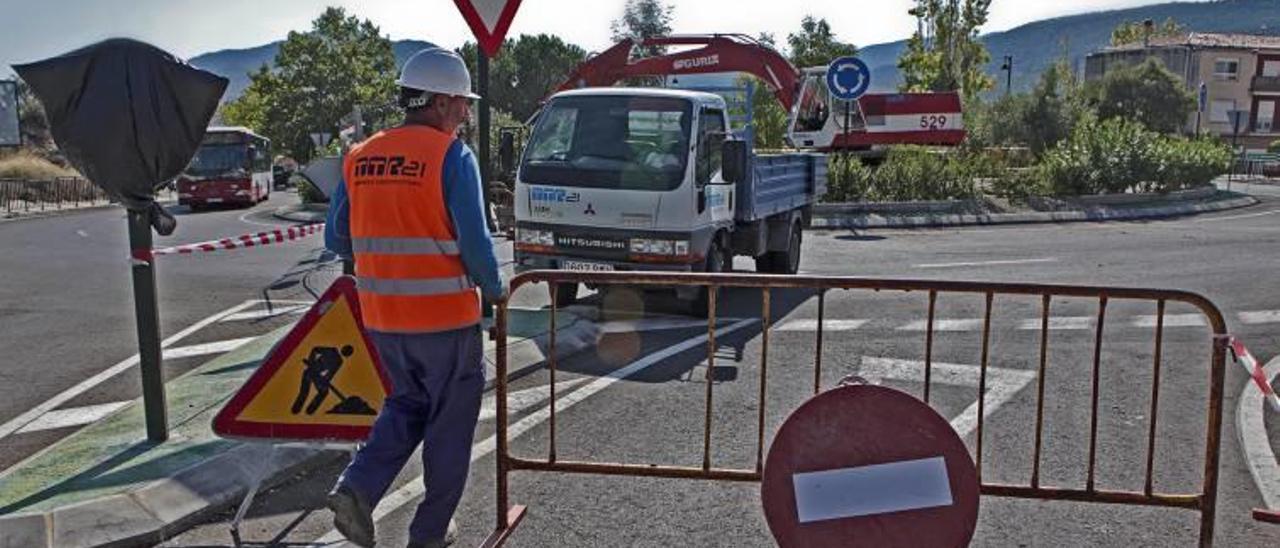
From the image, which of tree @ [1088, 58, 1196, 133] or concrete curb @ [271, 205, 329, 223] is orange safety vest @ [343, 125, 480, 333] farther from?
tree @ [1088, 58, 1196, 133]

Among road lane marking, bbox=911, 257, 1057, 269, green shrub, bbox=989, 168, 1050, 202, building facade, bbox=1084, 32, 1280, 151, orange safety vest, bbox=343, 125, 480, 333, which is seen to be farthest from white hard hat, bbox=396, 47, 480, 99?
building facade, bbox=1084, 32, 1280, 151

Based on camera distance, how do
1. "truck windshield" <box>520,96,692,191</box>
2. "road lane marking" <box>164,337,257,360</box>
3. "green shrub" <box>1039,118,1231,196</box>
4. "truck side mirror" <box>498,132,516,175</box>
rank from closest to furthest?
"road lane marking" <box>164,337,257,360</box>, "truck windshield" <box>520,96,692,191</box>, "truck side mirror" <box>498,132,516,175</box>, "green shrub" <box>1039,118,1231,196</box>

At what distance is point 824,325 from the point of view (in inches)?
372

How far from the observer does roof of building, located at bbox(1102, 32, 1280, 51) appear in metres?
83.7

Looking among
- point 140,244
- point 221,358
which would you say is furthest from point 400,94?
point 221,358

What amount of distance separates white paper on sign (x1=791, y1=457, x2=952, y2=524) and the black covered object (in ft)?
11.8

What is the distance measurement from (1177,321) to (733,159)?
4.43 meters

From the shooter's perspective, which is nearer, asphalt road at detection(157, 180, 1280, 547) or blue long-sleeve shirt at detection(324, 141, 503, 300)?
blue long-sleeve shirt at detection(324, 141, 503, 300)

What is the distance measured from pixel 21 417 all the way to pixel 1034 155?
36.9m

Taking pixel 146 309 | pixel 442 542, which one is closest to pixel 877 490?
pixel 442 542

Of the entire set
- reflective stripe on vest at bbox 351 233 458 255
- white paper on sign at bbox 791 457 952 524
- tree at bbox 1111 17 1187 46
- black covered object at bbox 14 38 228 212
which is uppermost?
tree at bbox 1111 17 1187 46

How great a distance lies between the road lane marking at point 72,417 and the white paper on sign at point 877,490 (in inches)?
190

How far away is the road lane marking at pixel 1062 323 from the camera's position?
9406 millimetres

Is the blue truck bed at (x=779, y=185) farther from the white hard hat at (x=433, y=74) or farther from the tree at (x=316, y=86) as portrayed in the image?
the tree at (x=316, y=86)
